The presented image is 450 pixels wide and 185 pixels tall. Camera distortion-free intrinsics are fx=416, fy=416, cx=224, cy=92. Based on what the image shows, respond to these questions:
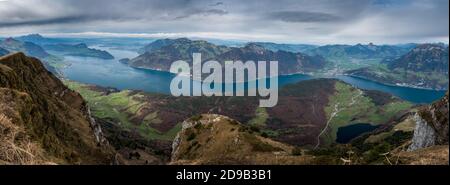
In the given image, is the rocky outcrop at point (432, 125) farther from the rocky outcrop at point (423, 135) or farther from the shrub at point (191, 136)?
the shrub at point (191, 136)

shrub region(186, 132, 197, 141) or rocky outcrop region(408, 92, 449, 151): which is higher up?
rocky outcrop region(408, 92, 449, 151)

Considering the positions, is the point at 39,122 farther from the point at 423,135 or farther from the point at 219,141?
the point at 423,135

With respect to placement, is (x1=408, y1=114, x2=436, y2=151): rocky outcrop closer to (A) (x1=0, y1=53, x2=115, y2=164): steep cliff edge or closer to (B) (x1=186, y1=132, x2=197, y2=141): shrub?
(B) (x1=186, y1=132, x2=197, y2=141): shrub

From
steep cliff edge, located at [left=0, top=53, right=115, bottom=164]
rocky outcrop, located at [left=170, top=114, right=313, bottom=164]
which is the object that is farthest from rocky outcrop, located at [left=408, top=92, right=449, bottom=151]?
steep cliff edge, located at [left=0, top=53, right=115, bottom=164]

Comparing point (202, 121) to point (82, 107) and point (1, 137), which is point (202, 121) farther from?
point (1, 137)
